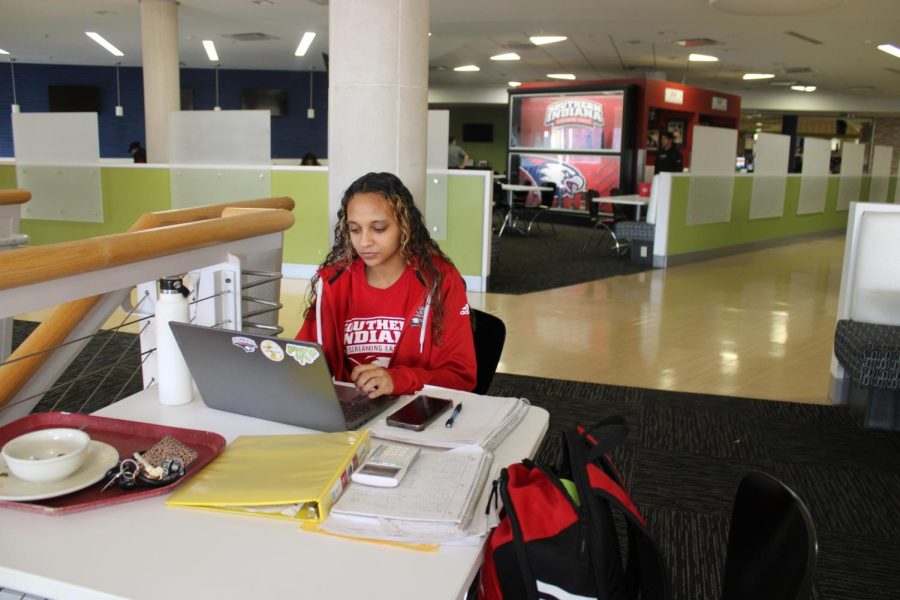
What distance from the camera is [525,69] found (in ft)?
52.8

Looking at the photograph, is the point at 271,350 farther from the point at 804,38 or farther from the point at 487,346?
the point at 804,38

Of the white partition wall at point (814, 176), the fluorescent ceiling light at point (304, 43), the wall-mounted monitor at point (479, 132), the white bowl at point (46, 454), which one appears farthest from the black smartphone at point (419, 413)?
the wall-mounted monitor at point (479, 132)

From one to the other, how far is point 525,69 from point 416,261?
48.6 ft

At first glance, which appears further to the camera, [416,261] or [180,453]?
[416,261]

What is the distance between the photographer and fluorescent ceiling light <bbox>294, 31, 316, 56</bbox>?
39.7ft

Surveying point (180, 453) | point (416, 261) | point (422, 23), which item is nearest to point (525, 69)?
point (422, 23)

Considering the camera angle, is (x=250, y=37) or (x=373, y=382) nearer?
(x=373, y=382)

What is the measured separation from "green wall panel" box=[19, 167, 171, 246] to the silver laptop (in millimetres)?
6723

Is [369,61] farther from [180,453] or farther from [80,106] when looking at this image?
[80,106]

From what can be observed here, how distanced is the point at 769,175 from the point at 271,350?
1091 centimetres

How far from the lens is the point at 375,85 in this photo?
137 inches

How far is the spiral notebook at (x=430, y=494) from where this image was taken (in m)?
1.14

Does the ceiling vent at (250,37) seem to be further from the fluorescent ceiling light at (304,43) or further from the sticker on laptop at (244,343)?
the sticker on laptop at (244,343)

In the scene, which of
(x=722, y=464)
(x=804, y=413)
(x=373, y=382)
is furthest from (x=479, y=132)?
(x=373, y=382)
